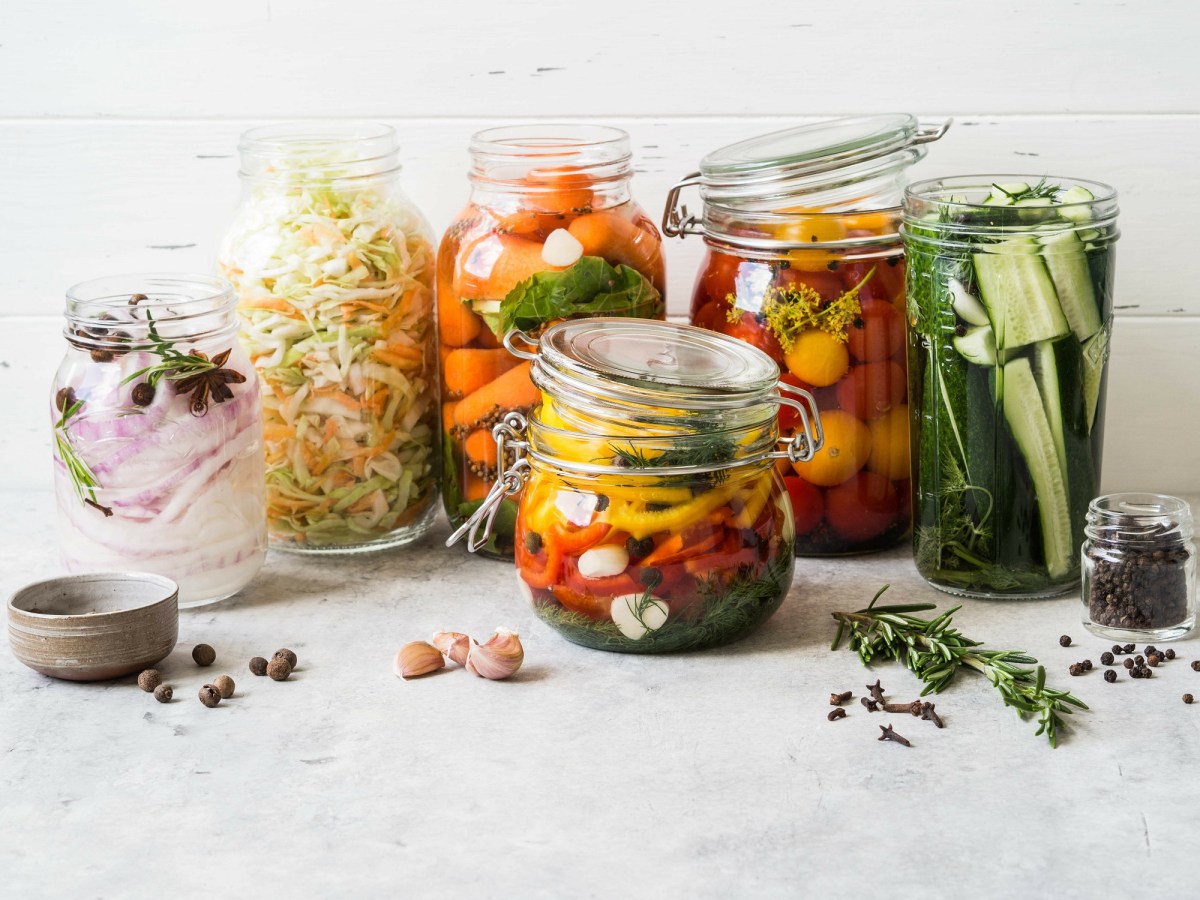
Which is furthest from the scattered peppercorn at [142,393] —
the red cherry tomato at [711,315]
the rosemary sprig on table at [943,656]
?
the rosemary sprig on table at [943,656]

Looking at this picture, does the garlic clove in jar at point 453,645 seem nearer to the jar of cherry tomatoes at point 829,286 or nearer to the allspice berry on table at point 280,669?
the allspice berry on table at point 280,669

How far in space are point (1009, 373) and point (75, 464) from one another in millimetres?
803

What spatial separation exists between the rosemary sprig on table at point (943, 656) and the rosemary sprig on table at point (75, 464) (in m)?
0.65

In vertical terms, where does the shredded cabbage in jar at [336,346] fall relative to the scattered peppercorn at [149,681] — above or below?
above

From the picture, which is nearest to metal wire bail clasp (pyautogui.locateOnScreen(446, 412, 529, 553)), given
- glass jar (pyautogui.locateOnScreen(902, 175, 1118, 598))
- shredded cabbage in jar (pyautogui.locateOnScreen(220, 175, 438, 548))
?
shredded cabbage in jar (pyautogui.locateOnScreen(220, 175, 438, 548))

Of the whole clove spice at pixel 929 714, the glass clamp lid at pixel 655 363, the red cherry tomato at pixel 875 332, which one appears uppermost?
the glass clamp lid at pixel 655 363

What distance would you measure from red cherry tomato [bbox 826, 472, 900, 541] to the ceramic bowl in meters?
0.61

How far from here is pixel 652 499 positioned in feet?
3.45

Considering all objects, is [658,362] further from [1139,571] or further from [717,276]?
[1139,571]

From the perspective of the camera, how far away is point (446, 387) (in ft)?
4.33

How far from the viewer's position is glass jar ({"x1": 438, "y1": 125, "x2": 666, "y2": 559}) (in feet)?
4.02

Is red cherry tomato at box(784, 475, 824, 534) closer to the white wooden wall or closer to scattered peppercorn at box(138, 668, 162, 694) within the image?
the white wooden wall

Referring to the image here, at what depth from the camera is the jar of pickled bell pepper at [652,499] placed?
1.04m

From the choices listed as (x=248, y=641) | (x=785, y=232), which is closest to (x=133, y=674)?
(x=248, y=641)
